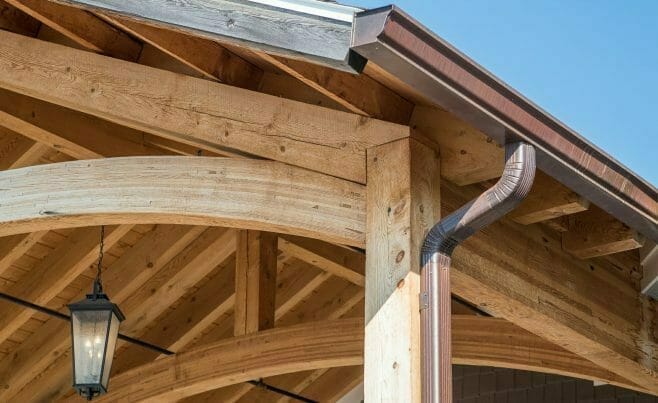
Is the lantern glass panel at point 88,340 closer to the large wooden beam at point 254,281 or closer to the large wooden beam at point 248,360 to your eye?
the large wooden beam at point 248,360

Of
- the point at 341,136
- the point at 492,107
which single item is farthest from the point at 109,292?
the point at 492,107

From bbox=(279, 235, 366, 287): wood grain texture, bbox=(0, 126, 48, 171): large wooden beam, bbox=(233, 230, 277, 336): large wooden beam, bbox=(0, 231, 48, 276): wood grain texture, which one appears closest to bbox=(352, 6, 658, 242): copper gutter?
bbox=(233, 230, 277, 336): large wooden beam

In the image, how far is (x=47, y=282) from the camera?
7777mm

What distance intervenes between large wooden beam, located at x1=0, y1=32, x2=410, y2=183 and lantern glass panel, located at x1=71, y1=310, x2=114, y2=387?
131 centimetres

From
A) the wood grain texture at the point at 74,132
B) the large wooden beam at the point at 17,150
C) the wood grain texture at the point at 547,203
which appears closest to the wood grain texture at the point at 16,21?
the wood grain texture at the point at 74,132

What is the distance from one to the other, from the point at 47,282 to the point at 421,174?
169 inches

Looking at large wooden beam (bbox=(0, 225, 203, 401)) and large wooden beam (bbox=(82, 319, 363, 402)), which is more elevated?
large wooden beam (bbox=(0, 225, 203, 401))

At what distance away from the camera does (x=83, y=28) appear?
4.85 meters

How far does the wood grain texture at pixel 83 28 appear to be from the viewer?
4770 millimetres

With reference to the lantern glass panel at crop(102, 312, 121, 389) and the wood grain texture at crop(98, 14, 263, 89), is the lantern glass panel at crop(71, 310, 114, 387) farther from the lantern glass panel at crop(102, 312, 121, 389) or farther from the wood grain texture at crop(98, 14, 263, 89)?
the wood grain texture at crop(98, 14, 263, 89)

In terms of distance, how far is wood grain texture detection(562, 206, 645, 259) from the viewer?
4.68 m

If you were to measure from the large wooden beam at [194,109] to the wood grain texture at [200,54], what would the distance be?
0.07m

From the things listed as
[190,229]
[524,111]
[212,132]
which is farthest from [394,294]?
[190,229]

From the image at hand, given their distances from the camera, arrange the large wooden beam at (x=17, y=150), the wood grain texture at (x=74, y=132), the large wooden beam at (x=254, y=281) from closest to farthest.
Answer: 1. the wood grain texture at (x=74, y=132)
2. the large wooden beam at (x=254, y=281)
3. the large wooden beam at (x=17, y=150)
